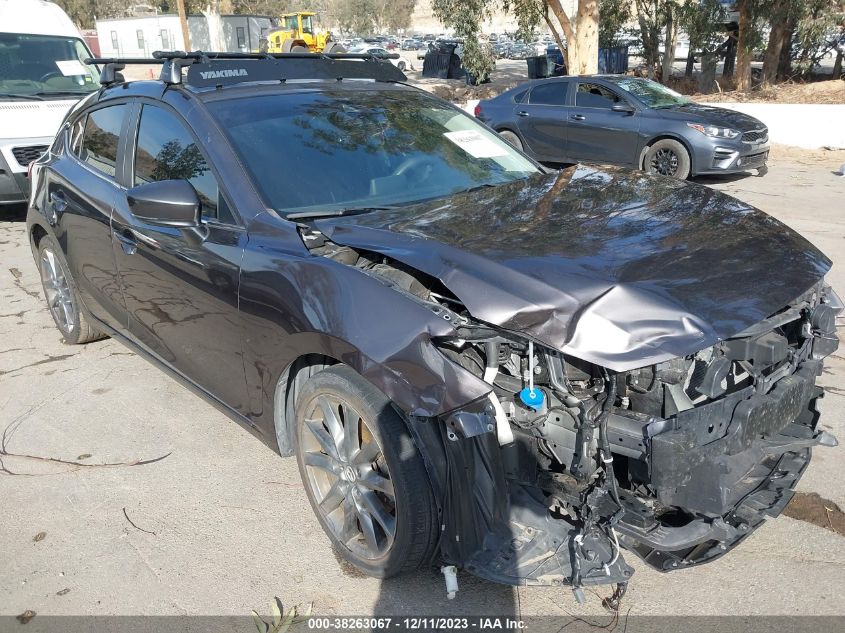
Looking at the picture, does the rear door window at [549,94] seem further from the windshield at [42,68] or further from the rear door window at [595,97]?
the windshield at [42,68]

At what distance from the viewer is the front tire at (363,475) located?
8.34 feet

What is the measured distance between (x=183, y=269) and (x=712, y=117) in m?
9.43

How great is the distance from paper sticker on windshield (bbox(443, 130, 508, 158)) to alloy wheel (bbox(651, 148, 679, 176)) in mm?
7423

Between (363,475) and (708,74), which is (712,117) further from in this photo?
(708,74)

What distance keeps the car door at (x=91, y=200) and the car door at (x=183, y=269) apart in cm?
16

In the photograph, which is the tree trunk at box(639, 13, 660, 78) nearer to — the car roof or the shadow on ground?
the car roof

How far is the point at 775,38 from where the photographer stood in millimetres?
19109

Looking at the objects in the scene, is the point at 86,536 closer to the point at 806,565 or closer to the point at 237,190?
the point at 237,190

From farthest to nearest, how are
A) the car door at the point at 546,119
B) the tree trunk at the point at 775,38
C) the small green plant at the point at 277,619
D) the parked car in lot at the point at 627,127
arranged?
the tree trunk at the point at 775,38, the car door at the point at 546,119, the parked car in lot at the point at 627,127, the small green plant at the point at 277,619

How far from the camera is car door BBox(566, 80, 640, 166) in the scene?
11.2 meters

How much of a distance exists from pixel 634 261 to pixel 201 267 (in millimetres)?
1886

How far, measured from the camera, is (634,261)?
248 centimetres

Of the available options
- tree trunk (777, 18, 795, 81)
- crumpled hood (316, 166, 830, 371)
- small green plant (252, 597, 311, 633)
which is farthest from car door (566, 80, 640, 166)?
tree trunk (777, 18, 795, 81)

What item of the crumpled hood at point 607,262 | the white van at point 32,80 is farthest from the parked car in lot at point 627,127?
the crumpled hood at point 607,262
